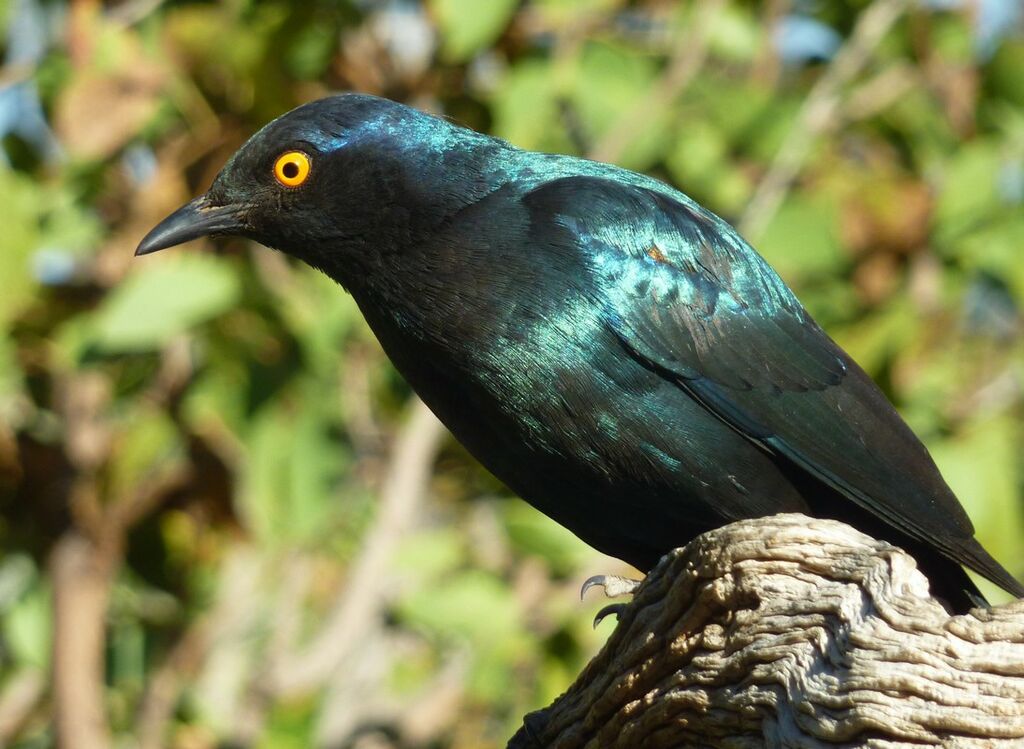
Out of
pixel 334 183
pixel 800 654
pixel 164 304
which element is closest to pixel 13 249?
pixel 164 304

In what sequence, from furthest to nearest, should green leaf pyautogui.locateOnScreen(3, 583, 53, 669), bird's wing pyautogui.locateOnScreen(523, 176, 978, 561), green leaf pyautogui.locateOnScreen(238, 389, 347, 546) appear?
1. green leaf pyautogui.locateOnScreen(3, 583, 53, 669)
2. green leaf pyautogui.locateOnScreen(238, 389, 347, 546)
3. bird's wing pyautogui.locateOnScreen(523, 176, 978, 561)

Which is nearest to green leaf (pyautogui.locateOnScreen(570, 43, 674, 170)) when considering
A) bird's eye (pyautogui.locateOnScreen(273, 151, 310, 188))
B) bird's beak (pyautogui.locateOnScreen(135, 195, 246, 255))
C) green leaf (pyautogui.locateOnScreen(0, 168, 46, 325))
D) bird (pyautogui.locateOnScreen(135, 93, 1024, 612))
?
bird (pyautogui.locateOnScreen(135, 93, 1024, 612))

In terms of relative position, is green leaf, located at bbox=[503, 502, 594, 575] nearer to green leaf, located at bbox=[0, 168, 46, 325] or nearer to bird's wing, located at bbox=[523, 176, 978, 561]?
bird's wing, located at bbox=[523, 176, 978, 561]

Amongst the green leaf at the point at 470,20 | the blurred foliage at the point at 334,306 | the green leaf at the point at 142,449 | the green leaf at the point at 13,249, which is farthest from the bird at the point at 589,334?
the green leaf at the point at 142,449

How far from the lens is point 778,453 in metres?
3.84

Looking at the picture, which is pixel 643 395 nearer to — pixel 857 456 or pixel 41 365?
pixel 857 456

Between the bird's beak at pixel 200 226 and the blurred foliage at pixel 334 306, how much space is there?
0.58 m

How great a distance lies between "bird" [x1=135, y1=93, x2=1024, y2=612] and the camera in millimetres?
3543

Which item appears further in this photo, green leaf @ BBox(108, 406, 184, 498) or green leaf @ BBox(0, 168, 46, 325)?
green leaf @ BBox(108, 406, 184, 498)

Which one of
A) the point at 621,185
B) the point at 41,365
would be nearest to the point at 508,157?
the point at 621,185

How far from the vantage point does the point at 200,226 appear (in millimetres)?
4035

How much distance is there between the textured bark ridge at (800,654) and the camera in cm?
253

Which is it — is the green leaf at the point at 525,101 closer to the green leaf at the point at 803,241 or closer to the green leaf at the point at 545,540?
the green leaf at the point at 803,241

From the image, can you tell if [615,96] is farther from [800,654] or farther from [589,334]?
[800,654]
